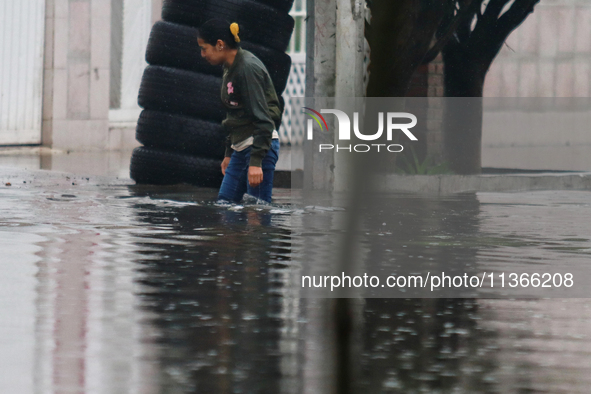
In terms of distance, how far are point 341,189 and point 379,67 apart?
7.96 meters

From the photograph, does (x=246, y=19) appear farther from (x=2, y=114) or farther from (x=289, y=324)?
(x=2, y=114)

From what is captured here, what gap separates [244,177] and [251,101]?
79cm

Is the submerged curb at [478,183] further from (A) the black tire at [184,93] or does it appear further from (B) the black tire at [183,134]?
(A) the black tire at [184,93]

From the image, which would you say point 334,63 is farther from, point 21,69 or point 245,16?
point 21,69

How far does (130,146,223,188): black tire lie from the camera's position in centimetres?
1206

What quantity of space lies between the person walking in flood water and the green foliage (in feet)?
16.3

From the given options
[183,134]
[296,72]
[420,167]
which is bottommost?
[420,167]

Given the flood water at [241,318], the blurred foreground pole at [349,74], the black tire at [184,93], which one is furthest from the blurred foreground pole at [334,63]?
the flood water at [241,318]

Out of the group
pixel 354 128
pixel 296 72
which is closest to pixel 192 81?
pixel 354 128

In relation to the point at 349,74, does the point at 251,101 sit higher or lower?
lower

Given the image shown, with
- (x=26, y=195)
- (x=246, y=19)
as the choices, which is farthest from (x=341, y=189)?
(x=26, y=195)

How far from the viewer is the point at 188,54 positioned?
12125 millimetres

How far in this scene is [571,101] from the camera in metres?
27.7

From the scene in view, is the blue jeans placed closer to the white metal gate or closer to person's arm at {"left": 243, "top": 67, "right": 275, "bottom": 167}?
person's arm at {"left": 243, "top": 67, "right": 275, "bottom": 167}
